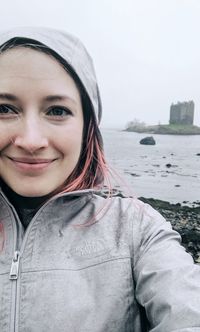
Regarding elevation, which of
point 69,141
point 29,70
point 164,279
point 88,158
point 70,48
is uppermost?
point 70,48

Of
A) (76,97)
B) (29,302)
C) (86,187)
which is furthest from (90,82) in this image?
(29,302)

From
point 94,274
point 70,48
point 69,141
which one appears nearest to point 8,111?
point 69,141

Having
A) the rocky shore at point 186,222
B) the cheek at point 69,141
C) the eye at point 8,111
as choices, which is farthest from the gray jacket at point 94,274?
the rocky shore at point 186,222

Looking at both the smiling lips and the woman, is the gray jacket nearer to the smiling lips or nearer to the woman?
the woman

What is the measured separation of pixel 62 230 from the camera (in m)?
2.39

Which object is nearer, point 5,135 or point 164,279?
point 164,279

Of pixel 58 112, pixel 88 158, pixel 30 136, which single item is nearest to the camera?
pixel 30 136

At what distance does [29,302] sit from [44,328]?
0.53 ft

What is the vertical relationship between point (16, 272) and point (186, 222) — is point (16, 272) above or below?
above

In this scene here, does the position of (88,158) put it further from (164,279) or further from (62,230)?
(164,279)

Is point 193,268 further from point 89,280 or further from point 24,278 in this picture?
point 24,278

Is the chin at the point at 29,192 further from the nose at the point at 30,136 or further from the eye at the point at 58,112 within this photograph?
the eye at the point at 58,112

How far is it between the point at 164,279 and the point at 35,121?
1.18 m

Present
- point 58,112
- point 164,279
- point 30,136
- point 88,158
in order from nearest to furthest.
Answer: point 164,279, point 30,136, point 58,112, point 88,158
